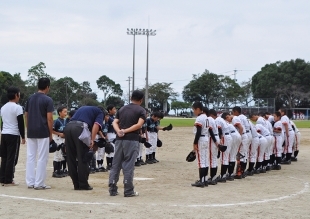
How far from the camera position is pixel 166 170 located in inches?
554

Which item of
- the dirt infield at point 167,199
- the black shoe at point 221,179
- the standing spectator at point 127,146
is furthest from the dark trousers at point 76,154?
the black shoe at point 221,179

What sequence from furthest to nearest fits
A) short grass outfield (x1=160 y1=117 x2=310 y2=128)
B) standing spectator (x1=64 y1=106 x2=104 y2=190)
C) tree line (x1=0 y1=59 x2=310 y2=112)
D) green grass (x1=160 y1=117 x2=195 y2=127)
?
1. tree line (x1=0 y1=59 x2=310 y2=112)
2. short grass outfield (x1=160 y1=117 x2=310 y2=128)
3. green grass (x1=160 y1=117 x2=195 y2=127)
4. standing spectator (x1=64 y1=106 x2=104 y2=190)

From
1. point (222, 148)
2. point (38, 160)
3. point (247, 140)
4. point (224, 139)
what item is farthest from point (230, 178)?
point (38, 160)

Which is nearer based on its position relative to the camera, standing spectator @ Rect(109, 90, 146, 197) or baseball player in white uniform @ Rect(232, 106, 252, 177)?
standing spectator @ Rect(109, 90, 146, 197)

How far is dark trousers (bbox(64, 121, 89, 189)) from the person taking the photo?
9.80 m

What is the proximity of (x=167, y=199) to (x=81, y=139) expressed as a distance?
2092mm

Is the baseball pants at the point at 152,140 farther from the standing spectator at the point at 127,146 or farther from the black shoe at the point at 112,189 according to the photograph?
the black shoe at the point at 112,189

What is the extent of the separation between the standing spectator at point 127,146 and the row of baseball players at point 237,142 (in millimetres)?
1715

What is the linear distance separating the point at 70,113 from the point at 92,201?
4.38 m

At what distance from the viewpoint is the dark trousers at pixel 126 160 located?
9131mm

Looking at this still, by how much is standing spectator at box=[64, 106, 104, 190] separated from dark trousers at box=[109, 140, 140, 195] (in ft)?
2.52

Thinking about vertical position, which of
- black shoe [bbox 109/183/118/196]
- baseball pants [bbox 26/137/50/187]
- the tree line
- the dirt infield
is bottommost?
the dirt infield

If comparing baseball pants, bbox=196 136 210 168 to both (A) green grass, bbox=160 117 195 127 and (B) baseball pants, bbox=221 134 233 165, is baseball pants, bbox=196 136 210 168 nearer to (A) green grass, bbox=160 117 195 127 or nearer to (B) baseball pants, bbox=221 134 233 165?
(B) baseball pants, bbox=221 134 233 165

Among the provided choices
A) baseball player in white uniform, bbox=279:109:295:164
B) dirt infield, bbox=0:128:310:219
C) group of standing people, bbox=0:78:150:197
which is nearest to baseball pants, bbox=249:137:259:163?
dirt infield, bbox=0:128:310:219
